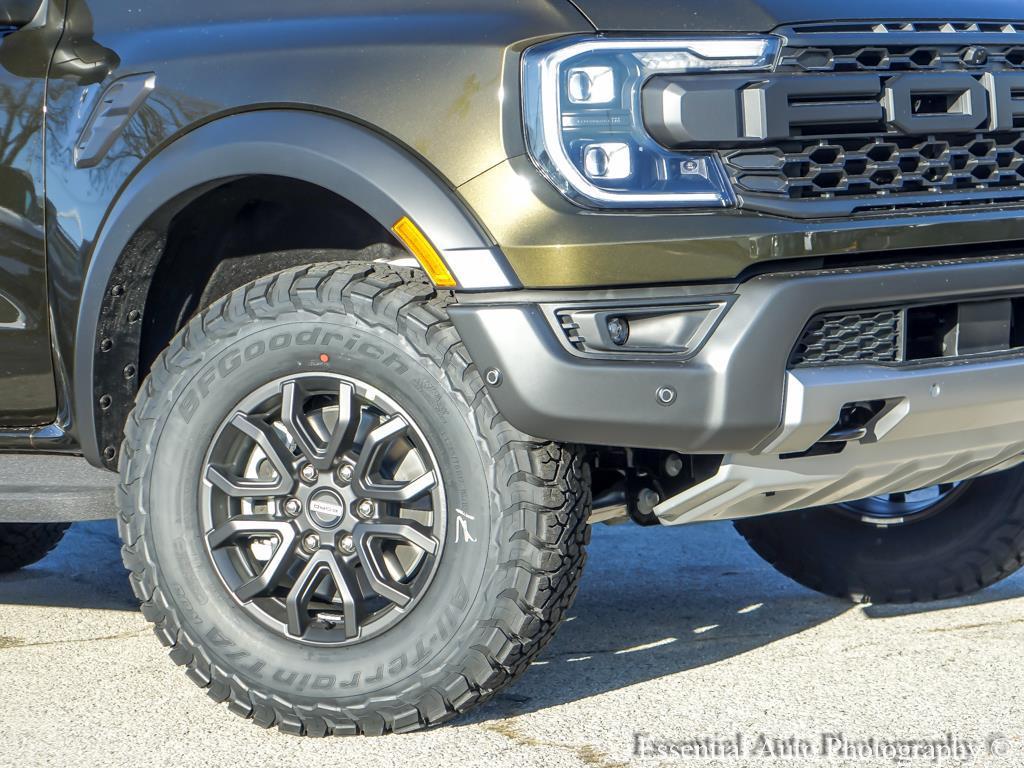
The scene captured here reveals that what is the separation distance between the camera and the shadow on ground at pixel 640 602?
3.50 m

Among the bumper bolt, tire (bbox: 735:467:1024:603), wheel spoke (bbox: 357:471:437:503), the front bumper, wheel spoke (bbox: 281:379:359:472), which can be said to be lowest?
tire (bbox: 735:467:1024:603)

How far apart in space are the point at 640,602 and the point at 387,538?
1394mm

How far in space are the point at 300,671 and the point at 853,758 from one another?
43.6 inches

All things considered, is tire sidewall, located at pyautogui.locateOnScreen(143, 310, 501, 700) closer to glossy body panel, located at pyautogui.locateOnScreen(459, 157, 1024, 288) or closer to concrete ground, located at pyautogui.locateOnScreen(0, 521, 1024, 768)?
concrete ground, located at pyautogui.locateOnScreen(0, 521, 1024, 768)

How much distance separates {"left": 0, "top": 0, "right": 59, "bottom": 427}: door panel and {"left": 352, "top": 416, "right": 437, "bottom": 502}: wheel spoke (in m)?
0.88

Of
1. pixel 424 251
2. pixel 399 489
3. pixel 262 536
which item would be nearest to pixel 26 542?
pixel 262 536

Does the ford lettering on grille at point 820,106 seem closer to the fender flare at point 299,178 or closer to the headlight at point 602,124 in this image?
the headlight at point 602,124

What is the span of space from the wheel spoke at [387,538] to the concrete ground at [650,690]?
0.30 m

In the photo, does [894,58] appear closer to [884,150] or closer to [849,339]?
[884,150]

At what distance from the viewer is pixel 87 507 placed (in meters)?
3.36

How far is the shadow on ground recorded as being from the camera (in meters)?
3.50

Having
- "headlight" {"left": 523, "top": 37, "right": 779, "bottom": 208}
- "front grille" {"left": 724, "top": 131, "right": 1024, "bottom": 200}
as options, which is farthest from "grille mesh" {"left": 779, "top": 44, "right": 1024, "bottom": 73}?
"headlight" {"left": 523, "top": 37, "right": 779, "bottom": 208}

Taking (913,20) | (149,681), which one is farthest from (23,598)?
(913,20)

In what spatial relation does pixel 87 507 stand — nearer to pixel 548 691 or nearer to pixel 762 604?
pixel 548 691
